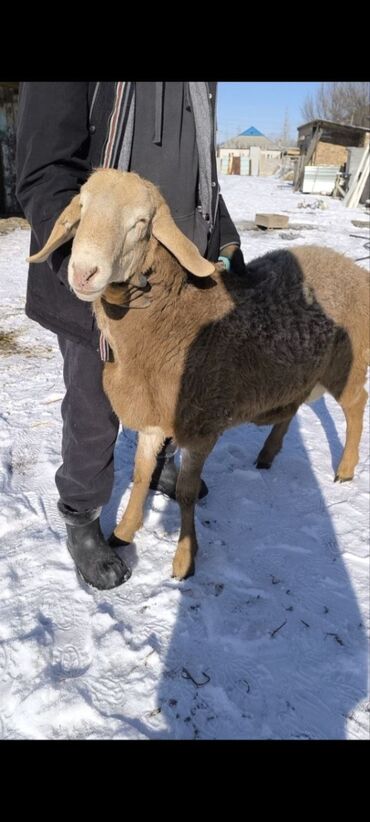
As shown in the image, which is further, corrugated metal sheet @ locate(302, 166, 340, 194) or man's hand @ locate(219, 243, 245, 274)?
corrugated metal sheet @ locate(302, 166, 340, 194)

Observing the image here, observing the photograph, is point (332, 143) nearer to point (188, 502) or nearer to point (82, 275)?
point (188, 502)

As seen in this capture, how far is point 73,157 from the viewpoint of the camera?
183 cm

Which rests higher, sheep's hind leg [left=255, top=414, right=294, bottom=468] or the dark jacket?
the dark jacket

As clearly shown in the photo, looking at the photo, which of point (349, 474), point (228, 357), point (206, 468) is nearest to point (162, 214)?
point (228, 357)

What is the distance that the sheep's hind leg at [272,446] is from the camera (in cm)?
362

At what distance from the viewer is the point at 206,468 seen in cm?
363

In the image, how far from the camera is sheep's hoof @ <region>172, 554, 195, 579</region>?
2.64m

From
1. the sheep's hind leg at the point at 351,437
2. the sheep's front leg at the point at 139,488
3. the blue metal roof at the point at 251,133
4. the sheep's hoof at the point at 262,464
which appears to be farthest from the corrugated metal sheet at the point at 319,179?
the blue metal roof at the point at 251,133

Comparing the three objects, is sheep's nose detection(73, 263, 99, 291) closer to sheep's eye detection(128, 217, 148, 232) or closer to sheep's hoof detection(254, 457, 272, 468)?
sheep's eye detection(128, 217, 148, 232)

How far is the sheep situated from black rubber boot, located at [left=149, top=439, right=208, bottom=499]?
0.44 m

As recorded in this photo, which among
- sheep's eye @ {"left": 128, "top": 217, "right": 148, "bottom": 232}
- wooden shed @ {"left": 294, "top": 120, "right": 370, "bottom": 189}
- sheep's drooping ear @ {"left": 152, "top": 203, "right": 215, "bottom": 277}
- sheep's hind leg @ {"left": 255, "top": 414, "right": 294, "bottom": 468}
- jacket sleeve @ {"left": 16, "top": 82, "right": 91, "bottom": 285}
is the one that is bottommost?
sheep's hind leg @ {"left": 255, "top": 414, "right": 294, "bottom": 468}

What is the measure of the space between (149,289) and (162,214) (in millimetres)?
320

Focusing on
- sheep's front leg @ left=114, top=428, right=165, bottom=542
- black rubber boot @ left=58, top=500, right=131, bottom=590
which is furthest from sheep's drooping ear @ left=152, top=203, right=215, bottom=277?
black rubber boot @ left=58, top=500, right=131, bottom=590
